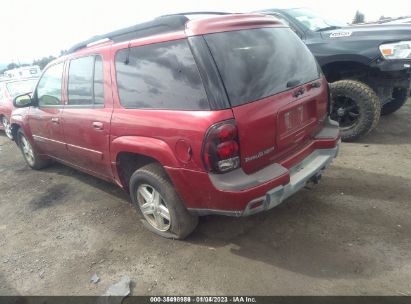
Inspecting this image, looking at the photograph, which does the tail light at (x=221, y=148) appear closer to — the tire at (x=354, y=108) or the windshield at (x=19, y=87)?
the tire at (x=354, y=108)

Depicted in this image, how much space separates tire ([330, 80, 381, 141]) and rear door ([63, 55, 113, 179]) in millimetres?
3369

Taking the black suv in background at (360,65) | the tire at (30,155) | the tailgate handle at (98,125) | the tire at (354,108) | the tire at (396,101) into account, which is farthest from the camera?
the tire at (396,101)

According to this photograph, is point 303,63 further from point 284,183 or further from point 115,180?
point 115,180

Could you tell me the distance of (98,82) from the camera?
3326 millimetres

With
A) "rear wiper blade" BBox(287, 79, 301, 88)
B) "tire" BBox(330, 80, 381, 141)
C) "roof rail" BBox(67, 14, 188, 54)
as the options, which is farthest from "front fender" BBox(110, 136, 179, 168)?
"tire" BBox(330, 80, 381, 141)

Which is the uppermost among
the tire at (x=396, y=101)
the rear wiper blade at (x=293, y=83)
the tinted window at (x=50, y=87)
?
the tinted window at (x=50, y=87)

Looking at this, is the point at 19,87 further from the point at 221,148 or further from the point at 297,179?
the point at 297,179

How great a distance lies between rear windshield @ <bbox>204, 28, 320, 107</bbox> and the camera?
8.01 feet

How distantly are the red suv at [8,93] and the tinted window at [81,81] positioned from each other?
16.5ft

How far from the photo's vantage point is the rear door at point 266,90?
2.44 m

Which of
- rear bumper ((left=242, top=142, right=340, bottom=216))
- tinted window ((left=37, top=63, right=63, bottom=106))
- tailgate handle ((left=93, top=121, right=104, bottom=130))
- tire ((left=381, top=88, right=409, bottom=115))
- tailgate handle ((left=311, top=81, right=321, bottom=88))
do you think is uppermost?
tinted window ((left=37, top=63, right=63, bottom=106))

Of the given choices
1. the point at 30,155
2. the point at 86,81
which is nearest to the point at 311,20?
the point at 86,81

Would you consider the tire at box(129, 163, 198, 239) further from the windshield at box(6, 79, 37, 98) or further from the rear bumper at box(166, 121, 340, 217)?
the windshield at box(6, 79, 37, 98)

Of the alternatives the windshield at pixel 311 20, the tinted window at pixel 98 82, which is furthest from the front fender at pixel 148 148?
the windshield at pixel 311 20
